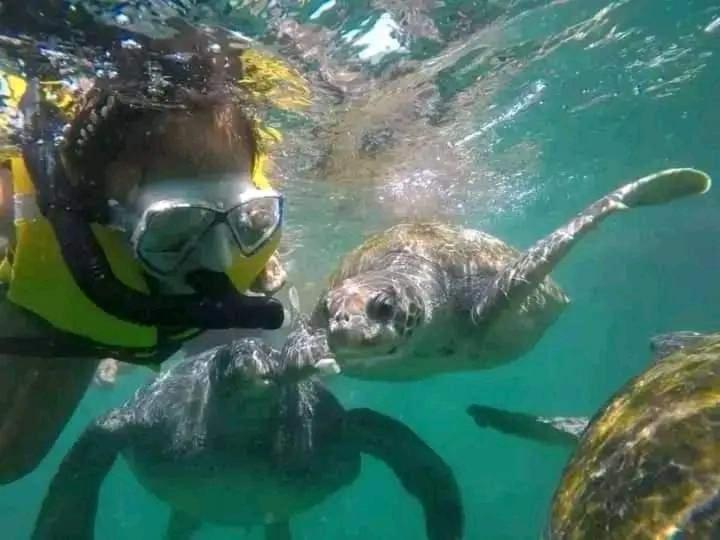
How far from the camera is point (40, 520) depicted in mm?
6062

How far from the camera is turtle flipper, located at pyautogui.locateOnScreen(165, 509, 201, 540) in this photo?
1052 centimetres

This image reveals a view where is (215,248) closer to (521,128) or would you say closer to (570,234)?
(570,234)

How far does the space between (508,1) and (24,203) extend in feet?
22.9

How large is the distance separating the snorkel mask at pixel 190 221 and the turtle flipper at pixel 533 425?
3.84 metres

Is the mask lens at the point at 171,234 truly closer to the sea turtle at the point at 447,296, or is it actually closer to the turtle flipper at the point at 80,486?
the sea turtle at the point at 447,296

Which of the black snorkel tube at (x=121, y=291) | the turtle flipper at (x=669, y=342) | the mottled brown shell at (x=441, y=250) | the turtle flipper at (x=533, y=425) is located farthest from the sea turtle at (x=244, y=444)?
the turtle flipper at (x=669, y=342)

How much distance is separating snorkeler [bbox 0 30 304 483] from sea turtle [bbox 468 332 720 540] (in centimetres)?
187

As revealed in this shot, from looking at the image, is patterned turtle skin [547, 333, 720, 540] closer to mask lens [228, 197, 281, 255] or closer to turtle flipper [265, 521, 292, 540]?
mask lens [228, 197, 281, 255]

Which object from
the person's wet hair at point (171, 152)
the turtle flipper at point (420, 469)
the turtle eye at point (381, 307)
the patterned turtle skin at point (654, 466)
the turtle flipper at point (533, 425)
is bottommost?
the turtle flipper at point (420, 469)

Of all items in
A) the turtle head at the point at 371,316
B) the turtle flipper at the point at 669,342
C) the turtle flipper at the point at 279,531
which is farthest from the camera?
the turtle flipper at the point at 279,531

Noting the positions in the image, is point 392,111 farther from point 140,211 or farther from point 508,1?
point 140,211

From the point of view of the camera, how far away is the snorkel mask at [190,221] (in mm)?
3332

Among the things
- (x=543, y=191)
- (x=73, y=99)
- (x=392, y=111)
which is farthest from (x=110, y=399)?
(x=73, y=99)

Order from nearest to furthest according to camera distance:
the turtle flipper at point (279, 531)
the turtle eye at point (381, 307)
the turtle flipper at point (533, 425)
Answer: the turtle eye at point (381, 307)
the turtle flipper at point (533, 425)
the turtle flipper at point (279, 531)
